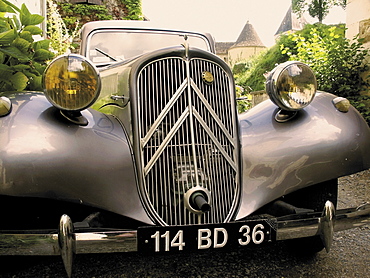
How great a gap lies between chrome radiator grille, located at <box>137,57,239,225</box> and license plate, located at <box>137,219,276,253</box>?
0.62 feet

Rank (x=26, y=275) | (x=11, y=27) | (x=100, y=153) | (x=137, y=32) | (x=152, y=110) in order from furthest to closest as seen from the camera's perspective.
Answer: (x=137, y=32) → (x=11, y=27) → (x=26, y=275) → (x=152, y=110) → (x=100, y=153)

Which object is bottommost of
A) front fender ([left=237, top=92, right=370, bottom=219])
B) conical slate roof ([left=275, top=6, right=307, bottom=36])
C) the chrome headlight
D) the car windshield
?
front fender ([left=237, top=92, right=370, bottom=219])

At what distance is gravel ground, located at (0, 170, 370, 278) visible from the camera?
2.02 metres

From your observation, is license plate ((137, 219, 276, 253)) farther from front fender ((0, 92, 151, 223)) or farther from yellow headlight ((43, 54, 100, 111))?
yellow headlight ((43, 54, 100, 111))

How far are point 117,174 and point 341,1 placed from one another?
3150cm

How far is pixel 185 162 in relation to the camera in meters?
1.75

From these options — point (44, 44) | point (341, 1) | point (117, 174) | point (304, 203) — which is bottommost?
point (304, 203)

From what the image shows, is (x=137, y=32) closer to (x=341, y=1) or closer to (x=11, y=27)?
(x=11, y=27)

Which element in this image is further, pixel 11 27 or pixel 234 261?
pixel 11 27

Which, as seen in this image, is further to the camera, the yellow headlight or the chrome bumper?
the yellow headlight

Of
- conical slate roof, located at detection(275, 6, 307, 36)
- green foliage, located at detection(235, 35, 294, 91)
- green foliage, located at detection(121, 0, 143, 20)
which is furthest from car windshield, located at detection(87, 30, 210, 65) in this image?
conical slate roof, located at detection(275, 6, 307, 36)

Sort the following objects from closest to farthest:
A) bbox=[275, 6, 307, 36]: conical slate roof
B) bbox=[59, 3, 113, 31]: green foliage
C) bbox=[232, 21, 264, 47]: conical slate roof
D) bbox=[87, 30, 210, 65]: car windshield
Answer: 1. bbox=[87, 30, 210, 65]: car windshield
2. bbox=[59, 3, 113, 31]: green foliage
3. bbox=[275, 6, 307, 36]: conical slate roof
4. bbox=[232, 21, 264, 47]: conical slate roof

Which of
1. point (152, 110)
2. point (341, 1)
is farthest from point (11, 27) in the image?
point (341, 1)

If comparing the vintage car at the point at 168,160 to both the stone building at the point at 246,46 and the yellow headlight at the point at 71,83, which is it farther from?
the stone building at the point at 246,46
